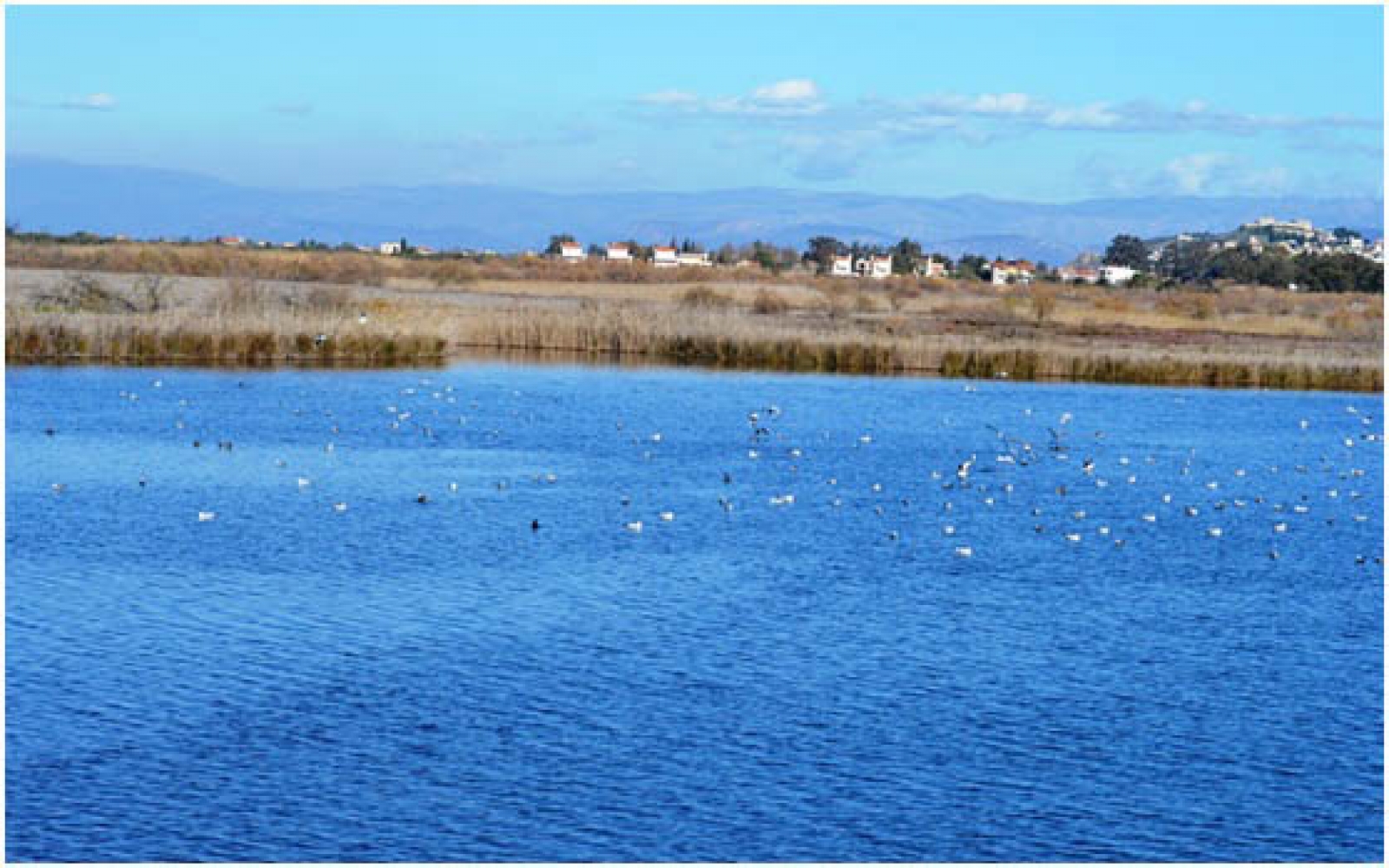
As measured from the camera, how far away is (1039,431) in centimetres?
3572

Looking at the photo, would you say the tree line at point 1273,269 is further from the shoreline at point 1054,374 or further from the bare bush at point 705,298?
the shoreline at point 1054,374

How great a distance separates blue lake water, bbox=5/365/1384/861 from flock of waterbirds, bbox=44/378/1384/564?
111 millimetres

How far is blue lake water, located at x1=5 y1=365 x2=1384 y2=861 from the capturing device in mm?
12930

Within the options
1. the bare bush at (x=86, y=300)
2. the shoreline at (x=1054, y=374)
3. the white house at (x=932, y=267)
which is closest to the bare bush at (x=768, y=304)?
the shoreline at (x=1054, y=374)

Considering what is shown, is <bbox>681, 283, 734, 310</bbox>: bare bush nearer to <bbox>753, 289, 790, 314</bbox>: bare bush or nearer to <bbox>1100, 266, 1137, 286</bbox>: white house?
<bbox>753, 289, 790, 314</bbox>: bare bush

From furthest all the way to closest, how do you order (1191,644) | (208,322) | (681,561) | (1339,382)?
1. (1339,382)
2. (208,322)
3. (681,561)
4. (1191,644)

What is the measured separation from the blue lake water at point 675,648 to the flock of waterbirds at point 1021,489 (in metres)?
0.11

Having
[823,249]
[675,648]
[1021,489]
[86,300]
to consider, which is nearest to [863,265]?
[823,249]

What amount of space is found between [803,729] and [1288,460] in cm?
1963

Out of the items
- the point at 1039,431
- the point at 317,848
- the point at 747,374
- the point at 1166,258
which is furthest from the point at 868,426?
the point at 1166,258

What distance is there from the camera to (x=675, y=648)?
1747cm

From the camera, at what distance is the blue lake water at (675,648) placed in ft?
42.4

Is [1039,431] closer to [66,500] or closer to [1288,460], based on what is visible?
[1288,460]

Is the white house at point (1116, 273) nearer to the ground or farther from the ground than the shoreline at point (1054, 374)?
farther from the ground
